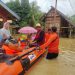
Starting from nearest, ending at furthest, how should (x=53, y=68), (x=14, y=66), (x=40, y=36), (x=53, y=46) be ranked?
(x=14, y=66)
(x=53, y=68)
(x=53, y=46)
(x=40, y=36)

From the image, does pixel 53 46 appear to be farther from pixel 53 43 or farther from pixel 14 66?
pixel 14 66

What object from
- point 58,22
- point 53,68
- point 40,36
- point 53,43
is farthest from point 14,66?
point 58,22

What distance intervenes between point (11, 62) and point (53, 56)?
20.1ft

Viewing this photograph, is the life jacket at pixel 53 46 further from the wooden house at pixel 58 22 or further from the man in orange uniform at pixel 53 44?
the wooden house at pixel 58 22

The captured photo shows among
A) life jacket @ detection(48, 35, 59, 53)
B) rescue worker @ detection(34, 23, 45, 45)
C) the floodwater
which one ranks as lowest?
the floodwater

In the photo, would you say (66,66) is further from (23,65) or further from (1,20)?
(1,20)

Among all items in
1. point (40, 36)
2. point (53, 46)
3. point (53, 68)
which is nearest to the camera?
point (53, 68)

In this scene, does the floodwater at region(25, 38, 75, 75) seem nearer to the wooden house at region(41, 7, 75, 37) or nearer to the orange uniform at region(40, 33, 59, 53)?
the orange uniform at region(40, 33, 59, 53)

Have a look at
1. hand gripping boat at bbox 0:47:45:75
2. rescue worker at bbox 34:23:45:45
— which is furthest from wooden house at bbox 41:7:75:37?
hand gripping boat at bbox 0:47:45:75

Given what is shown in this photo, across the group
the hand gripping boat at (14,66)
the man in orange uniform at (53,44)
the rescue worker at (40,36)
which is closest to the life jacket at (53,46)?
the man in orange uniform at (53,44)

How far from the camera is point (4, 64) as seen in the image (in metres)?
6.95

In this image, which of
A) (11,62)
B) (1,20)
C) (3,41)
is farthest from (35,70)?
(1,20)

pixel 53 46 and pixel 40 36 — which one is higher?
pixel 40 36

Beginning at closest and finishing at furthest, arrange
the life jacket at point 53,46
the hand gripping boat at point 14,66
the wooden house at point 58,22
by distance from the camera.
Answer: the hand gripping boat at point 14,66 → the life jacket at point 53,46 → the wooden house at point 58,22
